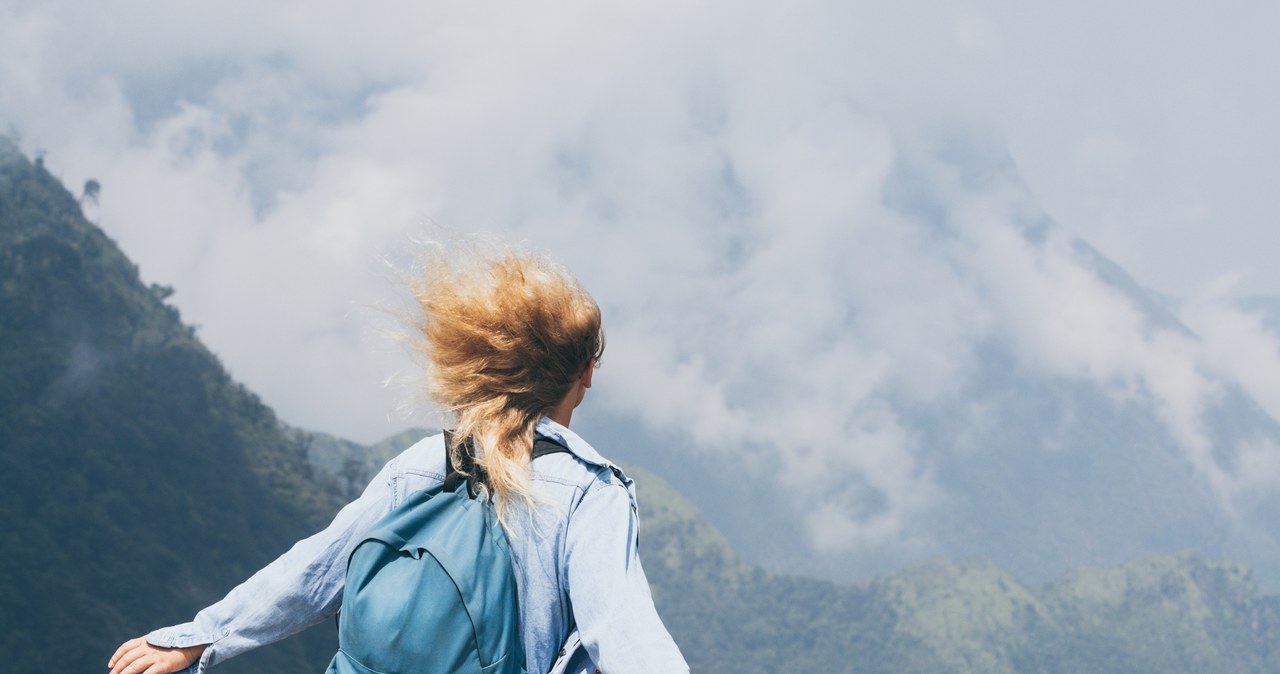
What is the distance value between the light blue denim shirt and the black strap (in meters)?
0.02

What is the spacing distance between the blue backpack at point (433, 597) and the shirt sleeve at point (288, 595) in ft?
0.72

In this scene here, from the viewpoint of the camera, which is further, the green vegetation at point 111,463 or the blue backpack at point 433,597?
the green vegetation at point 111,463

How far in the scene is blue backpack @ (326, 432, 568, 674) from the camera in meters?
2.26

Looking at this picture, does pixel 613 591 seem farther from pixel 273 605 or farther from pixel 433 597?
pixel 273 605

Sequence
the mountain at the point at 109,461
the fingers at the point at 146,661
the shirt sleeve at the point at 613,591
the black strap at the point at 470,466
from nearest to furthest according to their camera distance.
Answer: the shirt sleeve at the point at 613,591 < the black strap at the point at 470,466 < the fingers at the point at 146,661 < the mountain at the point at 109,461

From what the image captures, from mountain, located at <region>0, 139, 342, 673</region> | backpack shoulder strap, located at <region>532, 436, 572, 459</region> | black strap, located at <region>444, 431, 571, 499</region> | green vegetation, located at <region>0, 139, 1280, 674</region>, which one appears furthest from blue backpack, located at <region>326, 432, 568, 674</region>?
green vegetation, located at <region>0, 139, 1280, 674</region>

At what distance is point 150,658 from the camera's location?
8.66 ft

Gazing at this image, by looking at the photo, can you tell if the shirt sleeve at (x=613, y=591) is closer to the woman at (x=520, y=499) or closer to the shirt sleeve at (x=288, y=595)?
the woman at (x=520, y=499)

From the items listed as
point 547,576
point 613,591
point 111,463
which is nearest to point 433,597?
point 547,576

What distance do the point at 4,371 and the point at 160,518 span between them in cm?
1270

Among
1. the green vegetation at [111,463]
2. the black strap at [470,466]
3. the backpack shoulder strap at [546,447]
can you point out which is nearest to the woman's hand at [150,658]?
the black strap at [470,466]

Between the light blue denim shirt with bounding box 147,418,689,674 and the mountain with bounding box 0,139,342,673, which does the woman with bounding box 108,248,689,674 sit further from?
the mountain with bounding box 0,139,342,673

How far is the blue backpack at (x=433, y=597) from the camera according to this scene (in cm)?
226

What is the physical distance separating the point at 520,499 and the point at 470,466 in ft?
0.55
